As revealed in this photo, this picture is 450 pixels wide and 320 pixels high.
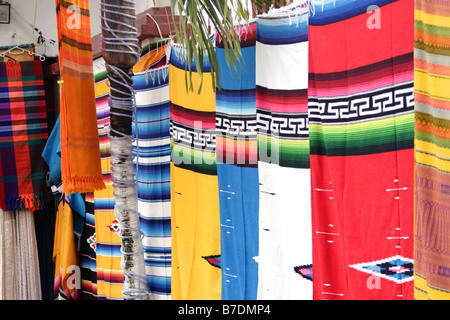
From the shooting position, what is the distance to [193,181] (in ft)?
7.84

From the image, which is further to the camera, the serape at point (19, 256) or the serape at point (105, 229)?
the serape at point (19, 256)

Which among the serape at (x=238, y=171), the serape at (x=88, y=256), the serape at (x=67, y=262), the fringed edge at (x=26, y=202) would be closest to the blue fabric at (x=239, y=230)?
the serape at (x=238, y=171)

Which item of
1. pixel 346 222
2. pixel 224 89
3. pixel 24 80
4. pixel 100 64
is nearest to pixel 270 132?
pixel 224 89

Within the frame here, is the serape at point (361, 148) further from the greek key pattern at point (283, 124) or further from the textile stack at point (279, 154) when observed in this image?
the greek key pattern at point (283, 124)

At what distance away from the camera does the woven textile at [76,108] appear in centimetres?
224

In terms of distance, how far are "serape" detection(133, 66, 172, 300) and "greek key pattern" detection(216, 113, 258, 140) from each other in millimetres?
552

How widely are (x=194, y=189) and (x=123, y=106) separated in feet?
1.62

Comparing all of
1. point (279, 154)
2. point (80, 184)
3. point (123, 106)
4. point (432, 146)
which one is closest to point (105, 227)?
point (80, 184)

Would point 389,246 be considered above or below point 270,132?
below

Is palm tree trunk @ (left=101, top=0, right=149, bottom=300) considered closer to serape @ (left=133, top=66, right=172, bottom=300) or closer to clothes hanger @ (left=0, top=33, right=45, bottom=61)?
serape @ (left=133, top=66, right=172, bottom=300)

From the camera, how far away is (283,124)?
6.19 feet
